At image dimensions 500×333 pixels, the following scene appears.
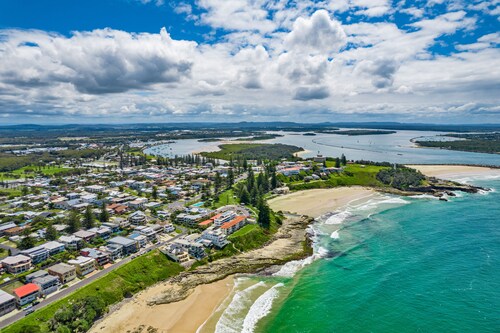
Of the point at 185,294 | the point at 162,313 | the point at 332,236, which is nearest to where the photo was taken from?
the point at 162,313

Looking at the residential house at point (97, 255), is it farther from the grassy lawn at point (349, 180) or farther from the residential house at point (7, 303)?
the grassy lawn at point (349, 180)

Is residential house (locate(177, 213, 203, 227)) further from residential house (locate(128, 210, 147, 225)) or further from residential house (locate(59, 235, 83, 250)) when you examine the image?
residential house (locate(59, 235, 83, 250))

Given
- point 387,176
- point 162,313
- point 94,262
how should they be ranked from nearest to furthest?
point 162,313, point 94,262, point 387,176

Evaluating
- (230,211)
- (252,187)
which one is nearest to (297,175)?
(252,187)

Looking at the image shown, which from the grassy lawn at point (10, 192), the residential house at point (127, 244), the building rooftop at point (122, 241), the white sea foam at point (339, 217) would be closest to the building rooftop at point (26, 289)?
the residential house at point (127, 244)

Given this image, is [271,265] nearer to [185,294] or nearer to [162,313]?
[185,294]

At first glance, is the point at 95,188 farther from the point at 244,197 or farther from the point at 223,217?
the point at 223,217
